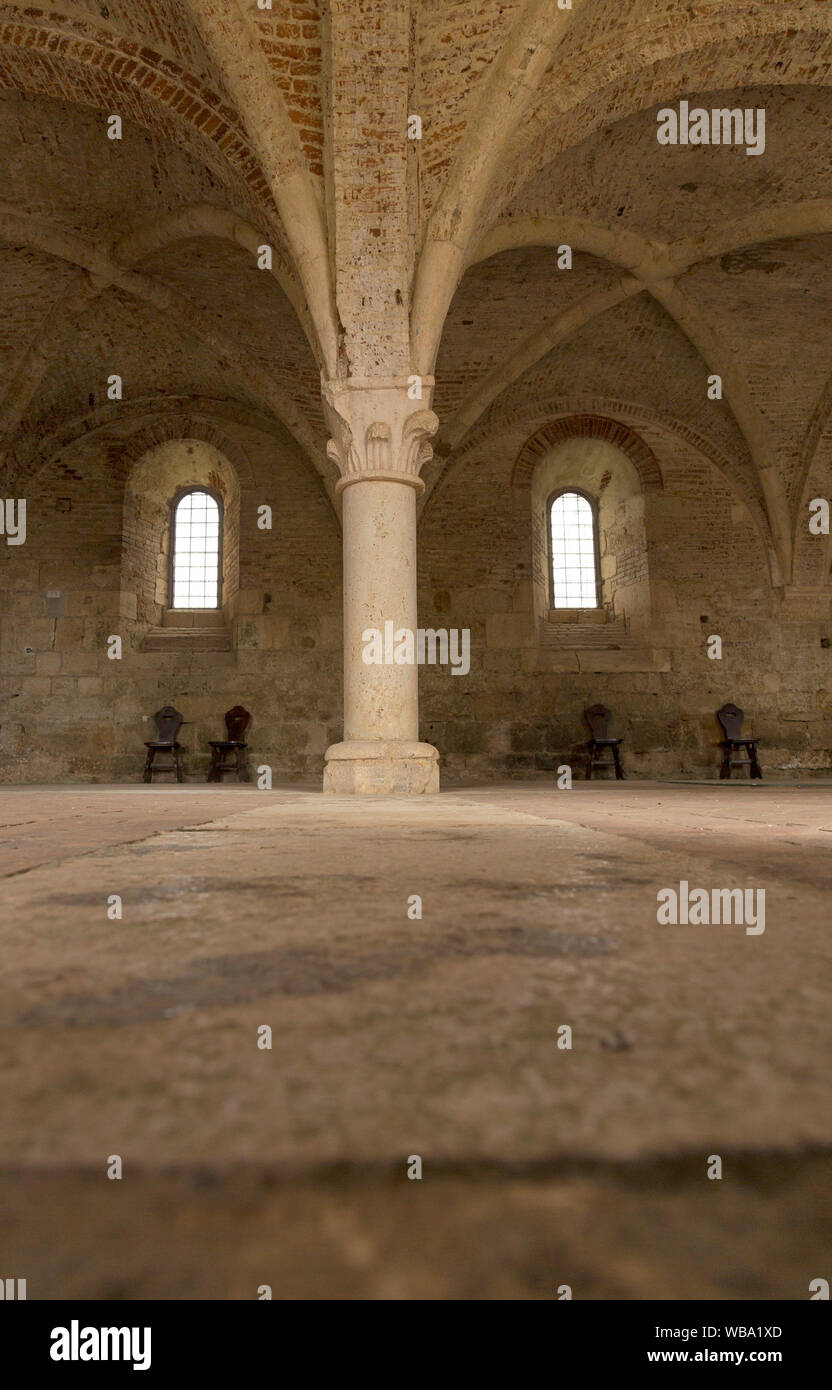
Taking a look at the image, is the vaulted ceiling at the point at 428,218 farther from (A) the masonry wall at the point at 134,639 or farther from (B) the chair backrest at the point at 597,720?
(B) the chair backrest at the point at 597,720

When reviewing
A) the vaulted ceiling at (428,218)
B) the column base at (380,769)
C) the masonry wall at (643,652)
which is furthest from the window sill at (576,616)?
the column base at (380,769)

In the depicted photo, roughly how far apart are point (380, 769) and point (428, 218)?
3817mm

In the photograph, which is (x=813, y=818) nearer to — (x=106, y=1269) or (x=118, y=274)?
(x=106, y=1269)

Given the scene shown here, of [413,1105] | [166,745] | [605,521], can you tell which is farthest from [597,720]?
[413,1105]

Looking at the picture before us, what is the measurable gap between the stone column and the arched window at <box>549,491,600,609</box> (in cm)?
631

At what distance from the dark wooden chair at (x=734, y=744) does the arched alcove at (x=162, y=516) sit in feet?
21.4

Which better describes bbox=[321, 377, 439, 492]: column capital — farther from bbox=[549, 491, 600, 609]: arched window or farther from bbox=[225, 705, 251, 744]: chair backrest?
bbox=[549, 491, 600, 609]: arched window

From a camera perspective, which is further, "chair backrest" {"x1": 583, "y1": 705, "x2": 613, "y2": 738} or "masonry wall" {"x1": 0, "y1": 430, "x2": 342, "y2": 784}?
"chair backrest" {"x1": 583, "y1": 705, "x2": 613, "y2": 738}

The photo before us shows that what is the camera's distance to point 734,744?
424 inches

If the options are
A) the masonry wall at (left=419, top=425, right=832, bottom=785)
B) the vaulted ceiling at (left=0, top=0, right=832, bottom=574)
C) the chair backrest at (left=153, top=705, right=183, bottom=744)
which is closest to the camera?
the vaulted ceiling at (left=0, top=0, right=832, bottom=574)

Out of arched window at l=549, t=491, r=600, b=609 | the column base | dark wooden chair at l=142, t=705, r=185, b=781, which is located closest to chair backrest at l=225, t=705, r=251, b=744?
dark wooden chair at l=142, t=705, r=185, b=781

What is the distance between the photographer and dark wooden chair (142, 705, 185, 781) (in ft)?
33.2

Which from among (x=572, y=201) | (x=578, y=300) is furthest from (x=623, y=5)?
(x=578, y=300)
